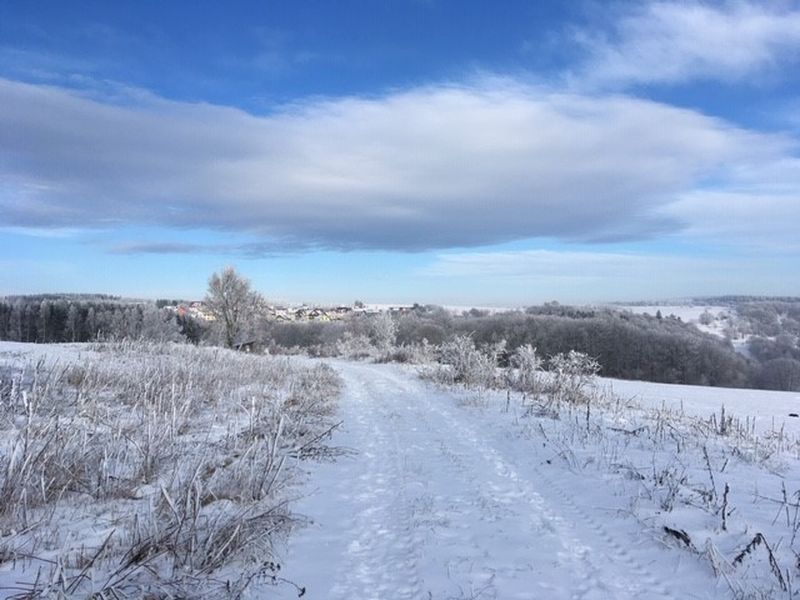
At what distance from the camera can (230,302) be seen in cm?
4519

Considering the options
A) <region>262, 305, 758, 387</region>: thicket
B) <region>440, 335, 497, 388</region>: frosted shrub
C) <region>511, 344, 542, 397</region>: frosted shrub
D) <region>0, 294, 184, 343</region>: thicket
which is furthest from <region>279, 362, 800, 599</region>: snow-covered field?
<region>0, 294, 184, 343</region>: thicket

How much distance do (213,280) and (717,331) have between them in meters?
81.6

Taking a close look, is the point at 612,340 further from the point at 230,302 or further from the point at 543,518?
the point at 543,518

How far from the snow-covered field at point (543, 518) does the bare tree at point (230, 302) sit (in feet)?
125

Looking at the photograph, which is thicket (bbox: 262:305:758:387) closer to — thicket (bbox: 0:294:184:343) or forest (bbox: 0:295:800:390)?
forest (bbox: 0:295:800:390)

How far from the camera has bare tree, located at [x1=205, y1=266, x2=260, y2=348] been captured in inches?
1766

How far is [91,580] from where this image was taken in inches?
119

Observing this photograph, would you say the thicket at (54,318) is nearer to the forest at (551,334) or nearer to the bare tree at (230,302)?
Result: the forest at (551,334)

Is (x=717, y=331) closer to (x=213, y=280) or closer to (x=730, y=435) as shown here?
(x=213, y=280)

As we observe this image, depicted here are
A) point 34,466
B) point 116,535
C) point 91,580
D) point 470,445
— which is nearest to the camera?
point 91,580

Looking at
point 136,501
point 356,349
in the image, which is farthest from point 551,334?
point 136,501

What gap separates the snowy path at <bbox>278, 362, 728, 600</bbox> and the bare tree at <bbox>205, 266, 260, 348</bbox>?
39.6 m

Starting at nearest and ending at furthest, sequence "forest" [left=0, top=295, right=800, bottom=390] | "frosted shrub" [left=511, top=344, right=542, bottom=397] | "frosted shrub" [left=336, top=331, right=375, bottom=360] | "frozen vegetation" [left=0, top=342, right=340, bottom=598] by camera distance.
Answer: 1. "frozen vegetation" [left=0, top=342, right=340, bottom=598]
2. "frosted shrub" [left=511, top=344, right=542, bottom=397]
3. "frosted shrub" [left=336, top=331, right=375, bottom=360]
4. "forest" [left=0, top=295, right=800, bottom=390]

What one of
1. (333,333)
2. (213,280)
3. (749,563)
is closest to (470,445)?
(749,563)
